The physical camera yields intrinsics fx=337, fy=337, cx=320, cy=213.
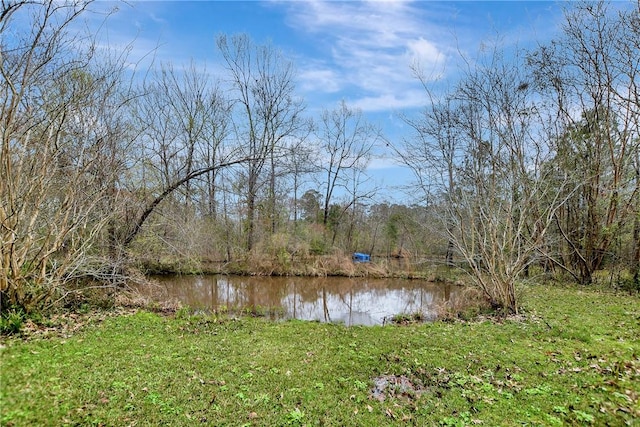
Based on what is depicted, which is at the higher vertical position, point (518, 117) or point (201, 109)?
point (201, 109)

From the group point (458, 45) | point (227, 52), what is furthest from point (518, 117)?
point (227, 52)

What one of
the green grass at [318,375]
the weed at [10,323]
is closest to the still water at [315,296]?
the green grass at [318,375]

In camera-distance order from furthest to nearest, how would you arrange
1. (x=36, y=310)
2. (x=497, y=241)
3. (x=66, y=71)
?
1. (x=497, y=241)
2. (x=66, y=71)
3. (x=36, y=310)

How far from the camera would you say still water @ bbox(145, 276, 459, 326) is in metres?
9.55

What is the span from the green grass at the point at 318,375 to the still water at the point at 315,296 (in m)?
2.80

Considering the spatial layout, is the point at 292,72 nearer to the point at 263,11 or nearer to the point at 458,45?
the point at 263,11

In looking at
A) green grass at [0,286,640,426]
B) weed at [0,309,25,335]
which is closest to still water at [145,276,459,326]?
green grass at [0,286,640,426]

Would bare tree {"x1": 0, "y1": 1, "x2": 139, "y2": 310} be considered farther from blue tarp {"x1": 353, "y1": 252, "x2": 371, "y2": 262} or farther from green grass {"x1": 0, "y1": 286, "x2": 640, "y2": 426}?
blue tarp {"x1": 353, "y1": 252, "x2": 371, "y2": 262}

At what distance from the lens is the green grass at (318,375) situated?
3.43m

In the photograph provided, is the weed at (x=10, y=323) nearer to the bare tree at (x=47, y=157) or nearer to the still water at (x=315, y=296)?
the bare tree at (x=47, y=157)

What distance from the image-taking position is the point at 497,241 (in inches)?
309

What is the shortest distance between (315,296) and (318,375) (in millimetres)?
8162

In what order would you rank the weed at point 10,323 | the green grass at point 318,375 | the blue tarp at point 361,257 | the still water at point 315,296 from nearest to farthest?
the green grass at point 318,375 → the weed at point 10,323 → the still water at point 315,296 → the blue tarp at point 361,257

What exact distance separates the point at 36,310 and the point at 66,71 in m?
4.57
